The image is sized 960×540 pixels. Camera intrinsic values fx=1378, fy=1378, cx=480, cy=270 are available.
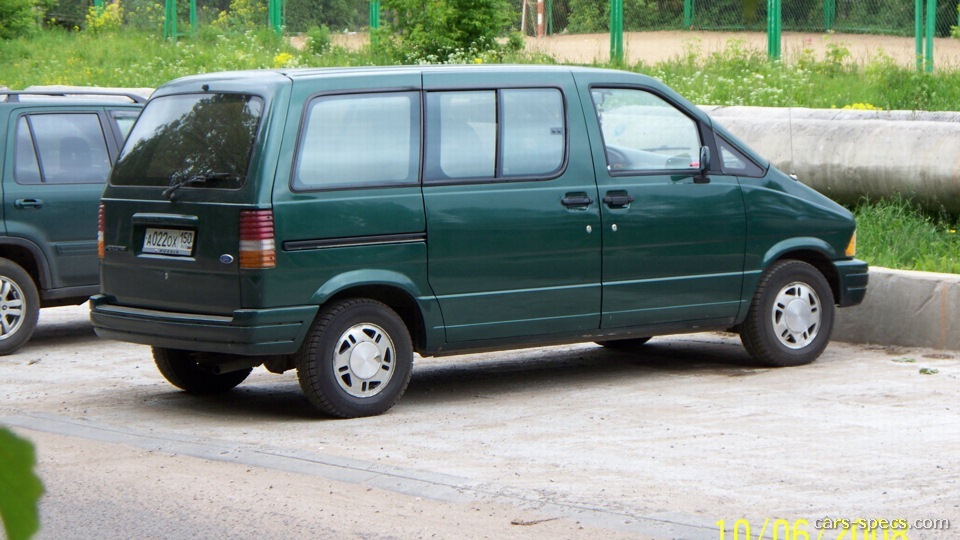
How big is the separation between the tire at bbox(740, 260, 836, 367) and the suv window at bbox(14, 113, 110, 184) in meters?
5.03

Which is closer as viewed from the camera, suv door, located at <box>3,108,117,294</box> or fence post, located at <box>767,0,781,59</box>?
fence post, located at <box>767,0,781,59</box>

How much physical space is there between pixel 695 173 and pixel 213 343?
303 cm

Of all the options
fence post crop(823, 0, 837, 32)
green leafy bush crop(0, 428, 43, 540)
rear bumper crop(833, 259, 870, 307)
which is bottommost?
rear bumper crop(833, 259, 870, 307)

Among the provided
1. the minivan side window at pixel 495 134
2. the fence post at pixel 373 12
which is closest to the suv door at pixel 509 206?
the minivan side window at pixel 495 134

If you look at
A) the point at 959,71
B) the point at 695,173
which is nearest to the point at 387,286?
the point at 695,173

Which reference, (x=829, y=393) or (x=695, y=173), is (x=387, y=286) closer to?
(x=695, y=173)

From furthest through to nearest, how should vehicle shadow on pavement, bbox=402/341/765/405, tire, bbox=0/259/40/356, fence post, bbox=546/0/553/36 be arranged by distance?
1. tire, bbox=0/259/40/356
2. vehicle shadow on pavement, bbox=402/341/765/405
3. fence post, bbox=546/0/553/36

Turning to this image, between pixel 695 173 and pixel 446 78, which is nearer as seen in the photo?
pixel 446 78

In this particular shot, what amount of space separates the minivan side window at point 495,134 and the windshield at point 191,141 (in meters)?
1.01

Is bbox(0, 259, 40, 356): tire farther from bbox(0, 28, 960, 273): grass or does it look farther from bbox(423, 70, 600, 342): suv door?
bbox(423, 70, 600, 342): suv door

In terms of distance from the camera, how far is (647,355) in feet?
31.0

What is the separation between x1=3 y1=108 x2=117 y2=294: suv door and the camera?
9.99m

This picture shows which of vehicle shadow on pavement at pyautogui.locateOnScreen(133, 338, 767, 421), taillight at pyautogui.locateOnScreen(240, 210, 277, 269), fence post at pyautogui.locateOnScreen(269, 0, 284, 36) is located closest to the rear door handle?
vehicle shadow on pavement at pyautogui.locateOnScreen(133, 338, 767, 421)

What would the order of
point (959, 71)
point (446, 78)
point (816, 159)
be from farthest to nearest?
point (959, 71) → point (816, 159) → point (446, 78)
